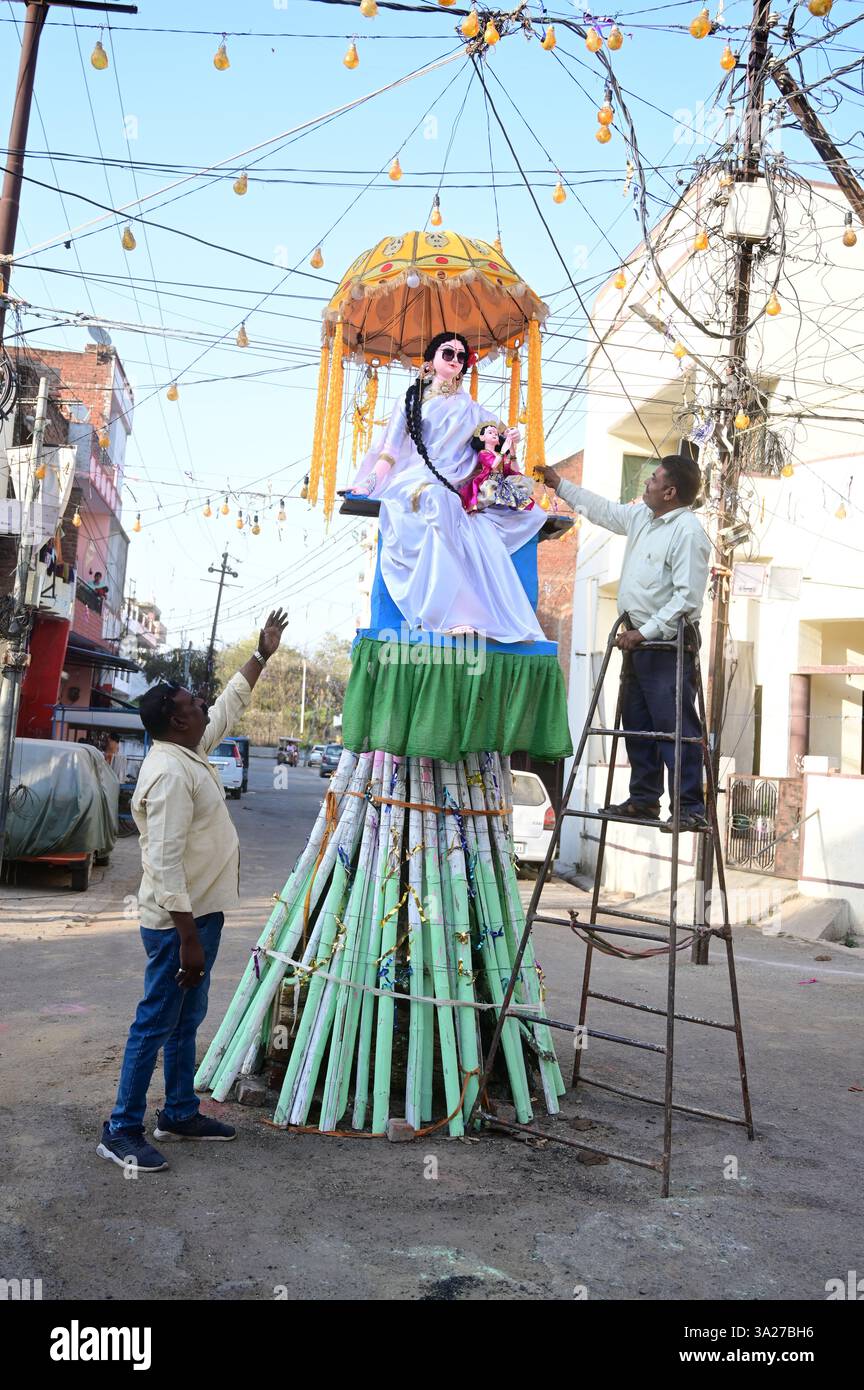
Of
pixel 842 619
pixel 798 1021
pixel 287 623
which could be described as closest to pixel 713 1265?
pixel 287 623

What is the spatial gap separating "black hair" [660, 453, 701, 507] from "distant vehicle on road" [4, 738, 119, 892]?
1003 centimetres

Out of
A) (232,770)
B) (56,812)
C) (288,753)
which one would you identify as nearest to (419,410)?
(56,812)

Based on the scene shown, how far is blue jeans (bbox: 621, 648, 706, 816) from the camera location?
5129 millimetres

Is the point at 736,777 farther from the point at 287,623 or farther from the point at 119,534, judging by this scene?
the point at 119,534

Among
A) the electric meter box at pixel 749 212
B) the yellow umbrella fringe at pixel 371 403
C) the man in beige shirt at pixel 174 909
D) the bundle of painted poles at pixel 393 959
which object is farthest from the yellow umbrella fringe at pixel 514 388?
the electric meter box at pixel 749 212

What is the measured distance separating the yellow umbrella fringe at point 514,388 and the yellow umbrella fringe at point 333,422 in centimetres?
96

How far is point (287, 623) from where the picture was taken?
534cm

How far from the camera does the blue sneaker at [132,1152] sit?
4355mm

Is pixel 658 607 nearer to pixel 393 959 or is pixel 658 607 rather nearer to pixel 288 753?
pixel 393 959

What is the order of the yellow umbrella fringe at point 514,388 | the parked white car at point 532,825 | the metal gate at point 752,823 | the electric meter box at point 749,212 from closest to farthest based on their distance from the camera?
the yellow umbrella fringe at point 514,388
the electric meter box at point 749,212
the metal gate at point 752,823
the parked white car at point 532,825

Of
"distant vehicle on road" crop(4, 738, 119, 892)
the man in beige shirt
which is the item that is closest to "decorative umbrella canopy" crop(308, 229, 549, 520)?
the man in beige shirt

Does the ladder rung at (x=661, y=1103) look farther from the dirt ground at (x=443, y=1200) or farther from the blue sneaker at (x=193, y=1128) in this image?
the blue sneaker at (x=193, y=1128)

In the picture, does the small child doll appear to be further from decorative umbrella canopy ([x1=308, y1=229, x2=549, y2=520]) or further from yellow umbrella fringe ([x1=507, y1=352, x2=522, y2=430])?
yellow umbrella fringe ([x1=507, y1=352, x2=522, y2=430])

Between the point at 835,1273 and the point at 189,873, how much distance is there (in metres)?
2.79
